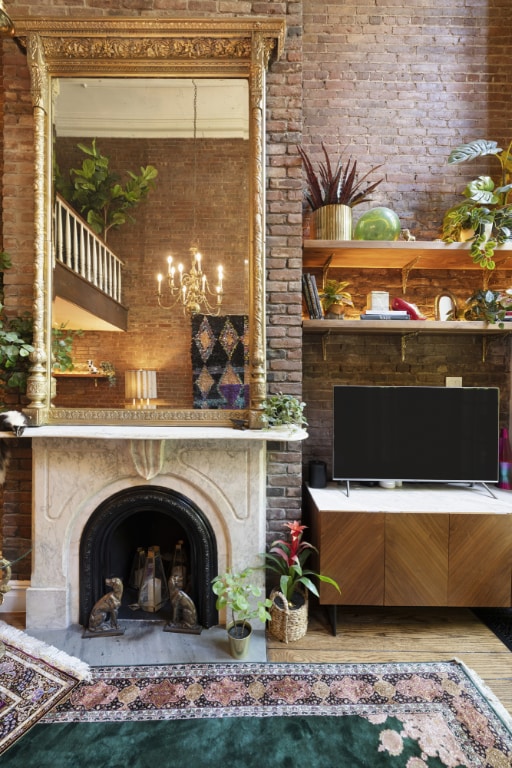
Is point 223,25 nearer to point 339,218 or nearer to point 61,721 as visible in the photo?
point 339,218

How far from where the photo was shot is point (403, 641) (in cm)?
203

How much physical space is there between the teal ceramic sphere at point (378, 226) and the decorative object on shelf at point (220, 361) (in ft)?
3.10

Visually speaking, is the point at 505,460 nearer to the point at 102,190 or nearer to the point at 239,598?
the point at 239,598

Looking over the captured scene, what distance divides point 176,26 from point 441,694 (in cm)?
343

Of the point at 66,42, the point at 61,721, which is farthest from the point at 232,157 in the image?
the point at 61,721

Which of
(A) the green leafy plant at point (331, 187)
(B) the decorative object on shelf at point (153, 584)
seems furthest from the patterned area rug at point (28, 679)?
(A) the green leafy plant at point (331, 187)

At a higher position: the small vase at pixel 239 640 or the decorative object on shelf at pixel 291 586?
the decorative object on shelf at pixel 291 586

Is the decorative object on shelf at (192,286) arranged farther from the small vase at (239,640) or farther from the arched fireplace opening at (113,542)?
the small vase at (239,640)

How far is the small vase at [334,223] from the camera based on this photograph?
7.55 ft

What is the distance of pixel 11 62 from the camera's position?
83.4 inches

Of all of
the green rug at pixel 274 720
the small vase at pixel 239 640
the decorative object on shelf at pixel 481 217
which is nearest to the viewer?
the green rug at pixel 274 720

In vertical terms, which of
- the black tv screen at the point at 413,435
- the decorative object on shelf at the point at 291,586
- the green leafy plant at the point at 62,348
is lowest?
the decorative object on shelf at the point at 291,586

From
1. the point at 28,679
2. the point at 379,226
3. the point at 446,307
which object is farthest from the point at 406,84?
the point at 28,679

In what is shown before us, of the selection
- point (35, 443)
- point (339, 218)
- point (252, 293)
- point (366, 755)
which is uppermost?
point (339, 218)
